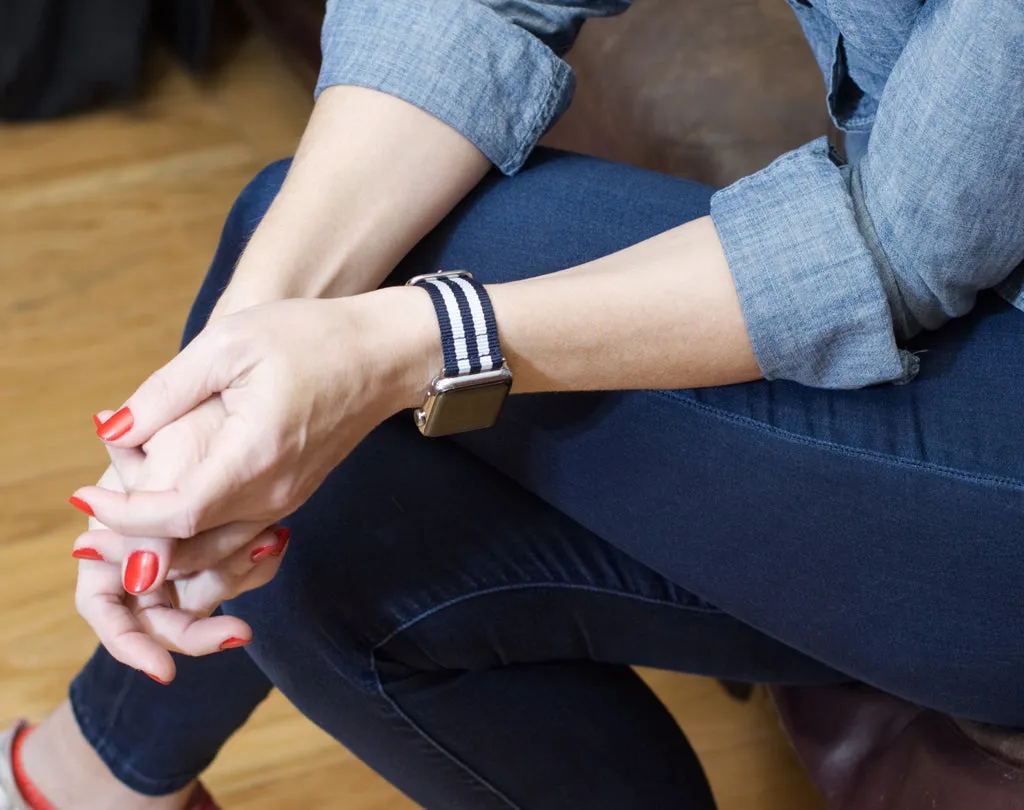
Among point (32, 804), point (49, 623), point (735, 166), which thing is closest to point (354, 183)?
point (735, 166)

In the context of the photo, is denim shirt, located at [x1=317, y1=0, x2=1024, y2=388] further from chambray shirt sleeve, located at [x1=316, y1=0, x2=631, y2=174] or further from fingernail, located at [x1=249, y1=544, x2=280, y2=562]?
fingernail, located at [x1=249, y1=544, x2=280, y2=562]

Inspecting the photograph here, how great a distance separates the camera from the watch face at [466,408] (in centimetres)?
62

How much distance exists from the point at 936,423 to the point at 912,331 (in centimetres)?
6

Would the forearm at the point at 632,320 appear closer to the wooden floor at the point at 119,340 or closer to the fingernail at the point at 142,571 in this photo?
the fingernail at the point at 142,571

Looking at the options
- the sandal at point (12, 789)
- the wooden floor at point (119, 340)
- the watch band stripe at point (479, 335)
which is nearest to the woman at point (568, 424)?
the watch band stripe at point (479, 335)

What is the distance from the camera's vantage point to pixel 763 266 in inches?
23.7

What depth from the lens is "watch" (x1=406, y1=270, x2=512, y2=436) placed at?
1.98 ft

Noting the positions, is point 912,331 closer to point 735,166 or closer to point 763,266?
point 763,266

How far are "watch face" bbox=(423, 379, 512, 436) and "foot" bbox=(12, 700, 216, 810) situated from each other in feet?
1.42

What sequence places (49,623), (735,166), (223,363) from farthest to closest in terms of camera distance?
1. (49,623)
2. (735,166)
3. (223,363)

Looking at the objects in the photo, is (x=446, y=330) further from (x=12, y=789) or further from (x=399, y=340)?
(x=12, y=789)

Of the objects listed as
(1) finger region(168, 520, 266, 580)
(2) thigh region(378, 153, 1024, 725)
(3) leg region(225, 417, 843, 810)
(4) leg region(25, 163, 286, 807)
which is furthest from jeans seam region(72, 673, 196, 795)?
(2) thigh region(378, 153, 1024, 725)

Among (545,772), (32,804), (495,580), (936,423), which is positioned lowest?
(32,804)

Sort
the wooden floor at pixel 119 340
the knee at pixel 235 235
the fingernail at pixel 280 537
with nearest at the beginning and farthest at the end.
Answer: the fingernail at pixel 280 537 < the knee at pixel 235 235 < the wooden floor at pixel 119 340
